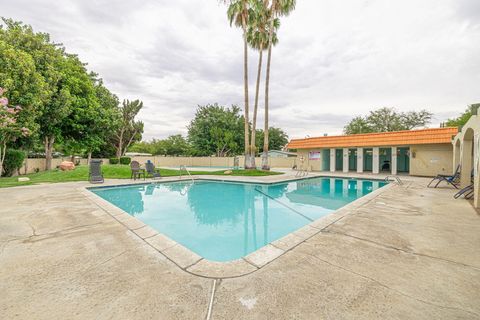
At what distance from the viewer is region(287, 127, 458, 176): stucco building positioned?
13906 millimetres

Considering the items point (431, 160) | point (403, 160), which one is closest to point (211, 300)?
point (431, 160)

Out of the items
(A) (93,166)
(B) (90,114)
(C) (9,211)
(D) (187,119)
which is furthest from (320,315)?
(D) (187,119)

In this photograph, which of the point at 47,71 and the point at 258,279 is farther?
the point at 47,71

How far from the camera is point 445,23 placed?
8.94 m

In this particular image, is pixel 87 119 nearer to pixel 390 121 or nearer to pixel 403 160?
pixel 403 160

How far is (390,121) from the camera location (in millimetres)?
30344

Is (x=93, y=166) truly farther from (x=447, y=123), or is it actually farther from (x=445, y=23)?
(x=447, y=123)

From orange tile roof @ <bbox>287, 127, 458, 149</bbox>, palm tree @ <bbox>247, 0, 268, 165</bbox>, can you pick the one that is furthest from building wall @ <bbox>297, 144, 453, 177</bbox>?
palm tree @ <bbox>247, 0, 268, 165</bbox>

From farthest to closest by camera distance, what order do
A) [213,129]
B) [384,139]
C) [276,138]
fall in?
[276,138], [213,129], [384,139]

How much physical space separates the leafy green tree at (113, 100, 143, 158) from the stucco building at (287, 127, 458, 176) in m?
20.9

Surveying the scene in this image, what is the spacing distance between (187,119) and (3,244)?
3065 centimetres

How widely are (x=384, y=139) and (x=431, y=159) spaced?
10.4 feet

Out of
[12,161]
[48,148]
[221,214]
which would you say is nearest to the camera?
[221,214]

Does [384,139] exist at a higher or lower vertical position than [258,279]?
higher
